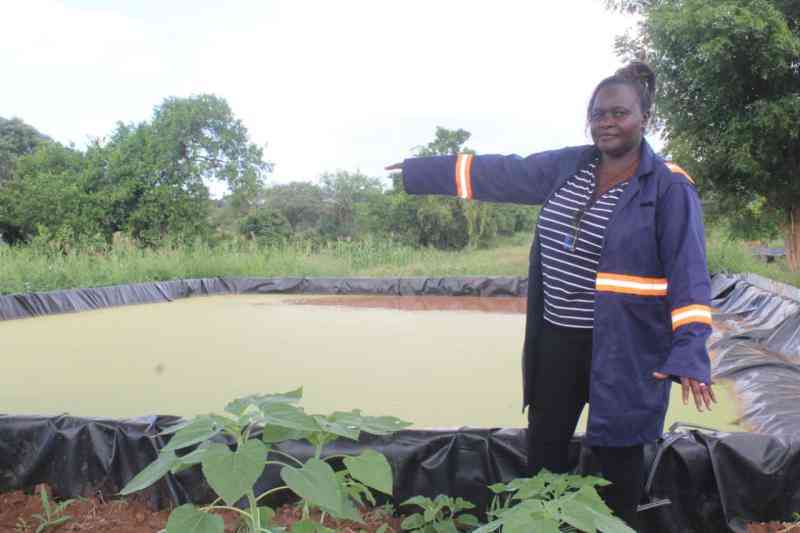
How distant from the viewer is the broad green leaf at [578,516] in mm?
697

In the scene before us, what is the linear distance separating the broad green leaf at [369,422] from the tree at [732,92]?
19.9 feet

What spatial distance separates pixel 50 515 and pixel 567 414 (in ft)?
4.38

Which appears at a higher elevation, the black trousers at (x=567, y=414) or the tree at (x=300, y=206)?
the tree at (x=300, y=206)

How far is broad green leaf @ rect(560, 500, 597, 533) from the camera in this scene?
0.70 metres

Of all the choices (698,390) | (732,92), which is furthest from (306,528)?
(732,92)

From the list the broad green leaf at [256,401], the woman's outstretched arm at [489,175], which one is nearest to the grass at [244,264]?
the woman's outstretched arm at [489,175]

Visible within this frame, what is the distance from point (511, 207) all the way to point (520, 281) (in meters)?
12.0

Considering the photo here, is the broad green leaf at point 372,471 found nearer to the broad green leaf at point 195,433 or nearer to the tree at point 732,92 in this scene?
the broad green leaf at point 195,433

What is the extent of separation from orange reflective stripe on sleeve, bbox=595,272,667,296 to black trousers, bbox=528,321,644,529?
0.45ft

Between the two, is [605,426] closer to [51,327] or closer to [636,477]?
[636,477]

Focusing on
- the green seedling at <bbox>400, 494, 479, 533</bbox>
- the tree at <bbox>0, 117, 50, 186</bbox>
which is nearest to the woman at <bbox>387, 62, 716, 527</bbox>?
the green seedling at <bbox>400, 494, 479, 533</bbox>

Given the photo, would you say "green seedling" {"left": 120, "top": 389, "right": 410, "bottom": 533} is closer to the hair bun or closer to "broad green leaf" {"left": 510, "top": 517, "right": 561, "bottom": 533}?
"broad green leaf" {"left": 510, "top": 517, "right": 561, "bottom": 533}

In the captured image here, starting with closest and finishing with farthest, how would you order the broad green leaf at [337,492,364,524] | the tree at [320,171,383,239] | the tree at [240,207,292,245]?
the broad green leaf at [337,492,364,524]
the tree at [240,207,292,245]
the tree at [320,171,383,239]

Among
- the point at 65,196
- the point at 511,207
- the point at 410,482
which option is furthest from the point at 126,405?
the point at 511,207
